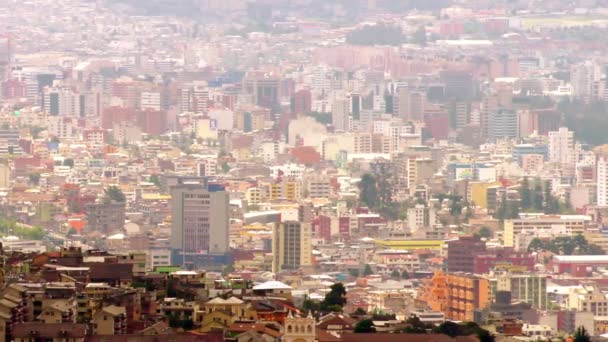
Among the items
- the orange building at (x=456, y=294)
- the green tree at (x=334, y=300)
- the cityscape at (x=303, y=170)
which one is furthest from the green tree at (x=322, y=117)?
the green tree at (x=334, y=300)

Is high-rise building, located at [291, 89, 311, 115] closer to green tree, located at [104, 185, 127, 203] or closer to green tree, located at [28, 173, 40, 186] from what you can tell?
green tree, located at [28, 173, 40, 186]

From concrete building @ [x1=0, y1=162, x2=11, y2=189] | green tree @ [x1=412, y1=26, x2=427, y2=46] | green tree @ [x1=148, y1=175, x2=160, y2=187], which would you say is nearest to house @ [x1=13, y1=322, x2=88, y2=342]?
concrete building @ [x1=0, y1=162, x2=11, y2=189]

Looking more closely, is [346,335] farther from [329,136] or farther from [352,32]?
[352,32]

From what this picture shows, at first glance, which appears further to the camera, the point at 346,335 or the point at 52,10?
the point at 52,10

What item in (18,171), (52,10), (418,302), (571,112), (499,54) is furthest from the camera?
(52,10)

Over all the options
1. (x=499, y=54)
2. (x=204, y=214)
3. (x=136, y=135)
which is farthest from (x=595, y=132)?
(x=204, y=214)

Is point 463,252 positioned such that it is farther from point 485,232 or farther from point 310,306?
point 310,306

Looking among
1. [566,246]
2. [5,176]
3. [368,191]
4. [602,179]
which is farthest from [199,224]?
[602,179]
